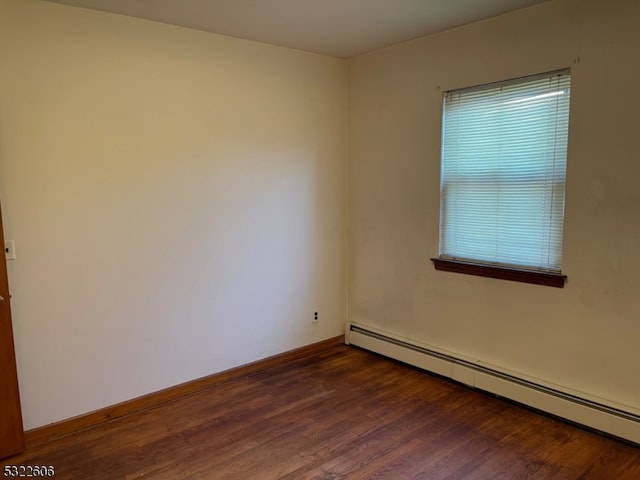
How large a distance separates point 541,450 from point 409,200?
1916mm

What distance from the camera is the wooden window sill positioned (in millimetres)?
2801

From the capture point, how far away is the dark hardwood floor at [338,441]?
2.38 meters

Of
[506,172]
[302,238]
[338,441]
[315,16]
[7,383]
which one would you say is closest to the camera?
[7,383]

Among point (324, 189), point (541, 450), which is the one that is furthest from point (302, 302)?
point (541, 450)

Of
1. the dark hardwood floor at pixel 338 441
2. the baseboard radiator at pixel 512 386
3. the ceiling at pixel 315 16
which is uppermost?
the ceiling at pixel 315 16

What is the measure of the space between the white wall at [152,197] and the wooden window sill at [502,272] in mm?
1164

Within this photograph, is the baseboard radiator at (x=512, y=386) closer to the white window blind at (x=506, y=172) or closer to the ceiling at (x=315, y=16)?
the white window blind at (x=506, y=172)

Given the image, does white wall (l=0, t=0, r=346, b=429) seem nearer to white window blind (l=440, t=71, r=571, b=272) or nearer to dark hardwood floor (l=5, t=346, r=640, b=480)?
dark hardwood floor (l=5, t=346, r=640, b=480)

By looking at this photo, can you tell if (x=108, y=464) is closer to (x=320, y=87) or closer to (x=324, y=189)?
(x=324, y=189)

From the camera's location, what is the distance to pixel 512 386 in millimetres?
3037

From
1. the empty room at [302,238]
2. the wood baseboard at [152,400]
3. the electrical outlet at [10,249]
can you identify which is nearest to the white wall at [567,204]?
the empty room at [302,238]

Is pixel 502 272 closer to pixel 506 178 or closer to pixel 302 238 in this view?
pixel 506 178

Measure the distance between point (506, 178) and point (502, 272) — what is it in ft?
2.07

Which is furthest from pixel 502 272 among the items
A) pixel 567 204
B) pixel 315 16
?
pixel 315 16
